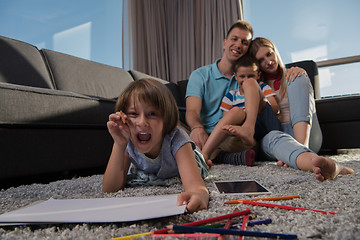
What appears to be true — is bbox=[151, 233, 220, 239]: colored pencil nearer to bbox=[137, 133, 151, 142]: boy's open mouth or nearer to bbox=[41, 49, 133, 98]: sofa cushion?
bbox=[137, 133, 151, 142]: boy's open mouth

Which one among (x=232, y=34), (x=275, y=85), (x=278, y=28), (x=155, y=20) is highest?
(x=155, y=20)

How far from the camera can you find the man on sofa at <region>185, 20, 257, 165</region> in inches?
53.4

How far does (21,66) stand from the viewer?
1385 mm

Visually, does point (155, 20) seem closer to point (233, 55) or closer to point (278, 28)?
point (278, 28)

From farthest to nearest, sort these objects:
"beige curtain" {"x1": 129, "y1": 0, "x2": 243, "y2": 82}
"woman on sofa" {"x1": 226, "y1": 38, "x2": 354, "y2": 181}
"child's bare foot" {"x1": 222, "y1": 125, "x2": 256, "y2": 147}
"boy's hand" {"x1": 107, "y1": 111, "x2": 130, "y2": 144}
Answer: "beige curtain" {"x1": 129, "y1": 0, "x2": 243, "y2": 82} < "child's bare foot" {"x1": 222, "y1": 125, "x2": 256, "y2": 147} < "woman on sofa" {"x1": 226, "y1": 38, "x2": 354, "y2": 181} < "boy's hand" {"x1": 107, "y1": 111, "x2": 130, "y2": 144}

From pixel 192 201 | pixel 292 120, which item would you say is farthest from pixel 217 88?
pixel 192 201

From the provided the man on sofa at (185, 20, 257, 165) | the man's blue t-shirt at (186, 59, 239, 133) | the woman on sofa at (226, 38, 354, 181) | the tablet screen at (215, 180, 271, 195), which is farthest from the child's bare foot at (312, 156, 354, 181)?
the man's blue t-shirt at (186, 59, 239, 133)

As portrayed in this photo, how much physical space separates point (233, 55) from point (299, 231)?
1241mm

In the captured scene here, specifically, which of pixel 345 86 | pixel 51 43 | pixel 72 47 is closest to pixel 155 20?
pixel 72 47

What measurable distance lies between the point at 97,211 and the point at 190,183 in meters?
0.23

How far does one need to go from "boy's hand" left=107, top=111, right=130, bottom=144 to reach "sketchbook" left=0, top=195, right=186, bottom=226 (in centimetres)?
17

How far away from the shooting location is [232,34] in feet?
4.85

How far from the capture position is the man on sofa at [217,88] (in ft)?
4.45

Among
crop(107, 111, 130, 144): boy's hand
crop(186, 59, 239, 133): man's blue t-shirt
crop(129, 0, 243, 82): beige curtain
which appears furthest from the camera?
crop(129, 0, 243, 82): beige curtain
